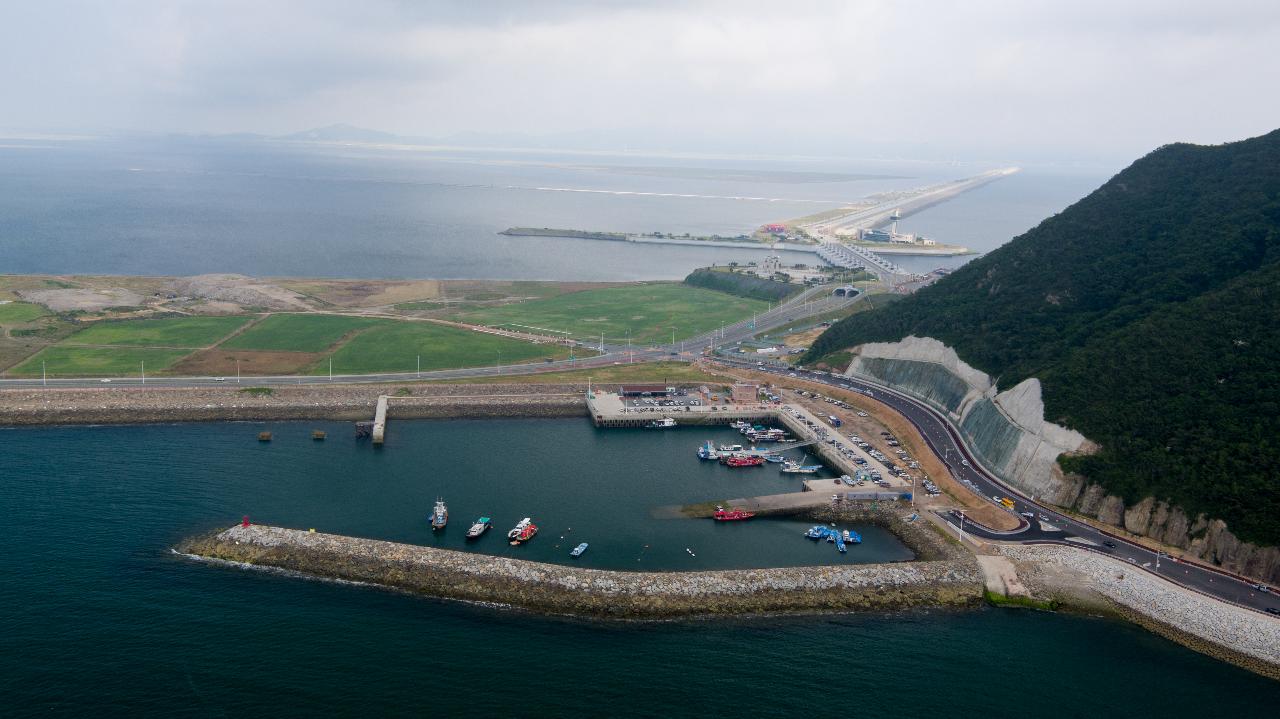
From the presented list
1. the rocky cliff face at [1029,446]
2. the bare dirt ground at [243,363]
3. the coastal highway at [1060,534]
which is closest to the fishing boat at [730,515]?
the coastal highway at [1060,534]

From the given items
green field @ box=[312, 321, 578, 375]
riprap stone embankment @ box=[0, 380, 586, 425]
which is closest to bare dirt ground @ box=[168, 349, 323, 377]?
green field @ box=[312, 321, 578, 375]

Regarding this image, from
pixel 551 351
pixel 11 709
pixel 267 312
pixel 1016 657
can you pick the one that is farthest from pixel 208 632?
pixel 267 312

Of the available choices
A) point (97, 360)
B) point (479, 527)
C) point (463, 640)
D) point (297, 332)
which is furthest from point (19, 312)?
point (463, 640)

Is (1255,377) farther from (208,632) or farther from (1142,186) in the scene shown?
(208,632)

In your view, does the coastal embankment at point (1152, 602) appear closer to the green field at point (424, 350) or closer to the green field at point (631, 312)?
the green field at point (424, 350)

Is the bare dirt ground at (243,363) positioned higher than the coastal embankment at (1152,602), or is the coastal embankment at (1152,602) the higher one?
the bare dirt ground at (243,363)
